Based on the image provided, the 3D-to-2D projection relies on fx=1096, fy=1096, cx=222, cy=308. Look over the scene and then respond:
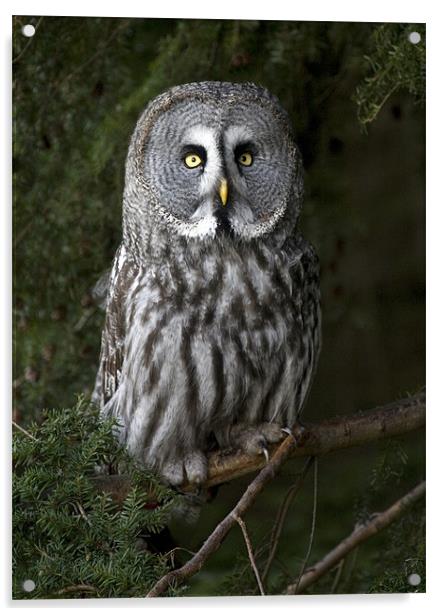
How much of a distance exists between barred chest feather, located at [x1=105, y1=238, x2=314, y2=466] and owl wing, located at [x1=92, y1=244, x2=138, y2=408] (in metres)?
0.03

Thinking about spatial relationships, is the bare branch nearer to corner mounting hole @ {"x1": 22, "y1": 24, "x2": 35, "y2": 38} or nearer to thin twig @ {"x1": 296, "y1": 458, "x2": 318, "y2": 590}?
thin twig @ {"x1": 296, "y1": 458, "x2": 318, "y2": 590}

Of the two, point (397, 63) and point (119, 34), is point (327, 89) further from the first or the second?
point (119, 34)

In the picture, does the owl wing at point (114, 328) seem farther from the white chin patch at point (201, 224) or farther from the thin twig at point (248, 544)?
the thin twig at point (248, 544)

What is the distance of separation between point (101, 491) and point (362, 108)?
1.37 m

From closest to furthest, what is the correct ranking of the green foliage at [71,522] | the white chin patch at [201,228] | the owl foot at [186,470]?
the green foliage at [71,522] → the white chin patch at [201,228] → the owl foot at [186,470]

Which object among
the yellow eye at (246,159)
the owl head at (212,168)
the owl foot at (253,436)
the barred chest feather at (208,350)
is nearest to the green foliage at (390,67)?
the owl head at (212,168)

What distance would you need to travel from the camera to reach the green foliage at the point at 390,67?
3.26 meters

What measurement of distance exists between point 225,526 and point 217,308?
0.60 metres

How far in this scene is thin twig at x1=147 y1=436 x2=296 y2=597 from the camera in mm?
2951

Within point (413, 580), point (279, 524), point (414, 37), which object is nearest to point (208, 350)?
point (279, 524)

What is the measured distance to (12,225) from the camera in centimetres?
308

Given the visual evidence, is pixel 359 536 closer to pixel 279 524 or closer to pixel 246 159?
pixel 279 524

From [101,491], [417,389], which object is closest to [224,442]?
[101,491]

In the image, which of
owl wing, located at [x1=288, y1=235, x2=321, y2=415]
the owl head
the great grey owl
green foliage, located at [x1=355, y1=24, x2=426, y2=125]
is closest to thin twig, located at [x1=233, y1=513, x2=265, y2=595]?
the great grey owl
